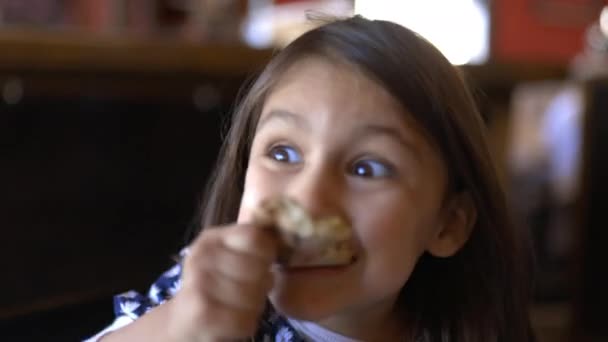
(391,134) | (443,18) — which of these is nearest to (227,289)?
(391,134)

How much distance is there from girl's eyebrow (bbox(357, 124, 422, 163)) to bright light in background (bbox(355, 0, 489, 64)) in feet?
7.25

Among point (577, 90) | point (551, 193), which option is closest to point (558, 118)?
point (551, 193)

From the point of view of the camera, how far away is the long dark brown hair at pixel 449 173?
0.76 meters

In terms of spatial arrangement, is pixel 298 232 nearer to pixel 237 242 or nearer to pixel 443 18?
pixel 237 242

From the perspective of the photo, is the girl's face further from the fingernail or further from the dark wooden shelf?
the dark wooden shelf

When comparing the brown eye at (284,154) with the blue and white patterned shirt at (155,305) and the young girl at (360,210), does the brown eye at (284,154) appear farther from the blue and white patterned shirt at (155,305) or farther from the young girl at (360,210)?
the blue and white patterned shirt at (155,305)

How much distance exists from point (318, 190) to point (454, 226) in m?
0.24

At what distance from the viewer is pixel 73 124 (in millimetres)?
1611

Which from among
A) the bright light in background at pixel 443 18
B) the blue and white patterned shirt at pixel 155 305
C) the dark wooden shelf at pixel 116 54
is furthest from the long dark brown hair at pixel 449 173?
the bright light in background at pixel 443 18

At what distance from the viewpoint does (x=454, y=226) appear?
856 mm

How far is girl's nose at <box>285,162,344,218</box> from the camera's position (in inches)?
26.0

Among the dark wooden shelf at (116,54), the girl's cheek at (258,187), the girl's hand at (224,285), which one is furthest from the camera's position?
the dark wooden shelf at (116,54)

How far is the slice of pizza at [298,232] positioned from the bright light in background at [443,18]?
2.36 meters

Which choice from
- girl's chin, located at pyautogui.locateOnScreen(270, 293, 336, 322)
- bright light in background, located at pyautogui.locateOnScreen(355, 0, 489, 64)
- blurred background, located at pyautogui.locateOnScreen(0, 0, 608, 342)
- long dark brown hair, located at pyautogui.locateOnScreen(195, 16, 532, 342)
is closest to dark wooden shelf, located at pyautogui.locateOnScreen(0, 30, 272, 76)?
blurred background, located at pyautogui.locateOnScreen(0, 0, 608, 342)
